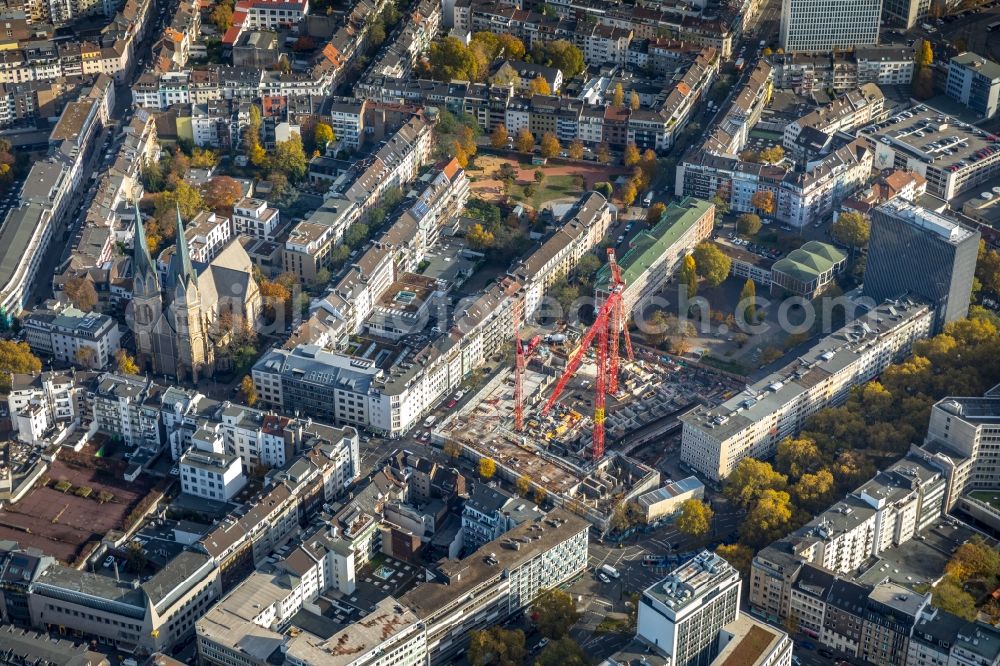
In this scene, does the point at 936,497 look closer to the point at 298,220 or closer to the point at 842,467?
the point at 842,467

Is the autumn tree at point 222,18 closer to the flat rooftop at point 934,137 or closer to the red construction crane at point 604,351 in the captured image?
the red construction crane at point 604,351

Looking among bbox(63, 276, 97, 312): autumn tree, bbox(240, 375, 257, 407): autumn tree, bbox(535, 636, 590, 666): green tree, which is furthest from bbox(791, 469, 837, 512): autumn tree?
bbox(63, 276, 97, 312): autumn tree

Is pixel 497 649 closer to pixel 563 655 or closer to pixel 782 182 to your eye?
pixel 563 655

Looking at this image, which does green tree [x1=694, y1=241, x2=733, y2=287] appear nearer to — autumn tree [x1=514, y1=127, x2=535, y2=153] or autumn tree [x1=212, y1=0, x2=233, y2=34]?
autumn tree [x1=514, y1=127, x2=535, y2=153]

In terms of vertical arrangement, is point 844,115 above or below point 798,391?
above

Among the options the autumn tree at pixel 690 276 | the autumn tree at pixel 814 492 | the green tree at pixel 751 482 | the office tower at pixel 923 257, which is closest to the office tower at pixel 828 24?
the autumn tree at pixel 690 276

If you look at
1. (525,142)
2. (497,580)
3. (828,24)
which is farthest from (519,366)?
(828,24)
